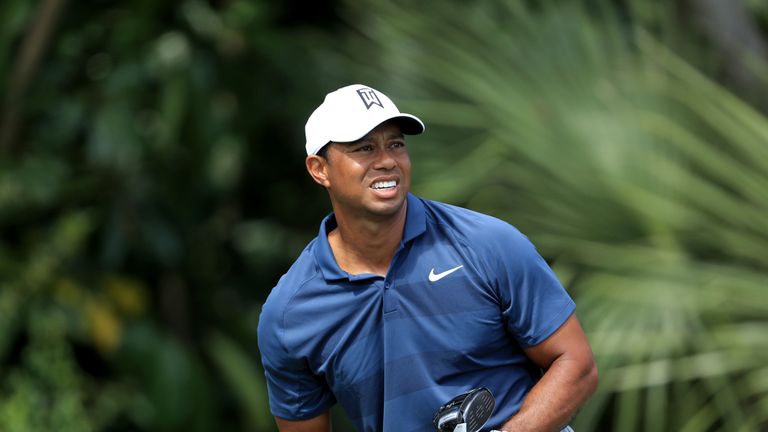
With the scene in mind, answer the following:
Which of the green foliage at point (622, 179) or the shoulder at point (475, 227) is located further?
the green foliage at point (622, 179)

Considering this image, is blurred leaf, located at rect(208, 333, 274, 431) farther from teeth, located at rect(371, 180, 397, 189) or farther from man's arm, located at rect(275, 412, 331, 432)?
teeth, located at rect(371, 180, 397, 189)

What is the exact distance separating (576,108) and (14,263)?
12.7 ft

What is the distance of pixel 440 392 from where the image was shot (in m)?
3.77

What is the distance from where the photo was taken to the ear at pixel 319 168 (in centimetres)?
383

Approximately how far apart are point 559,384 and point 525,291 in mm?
237

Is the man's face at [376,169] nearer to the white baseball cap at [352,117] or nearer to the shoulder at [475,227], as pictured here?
the white baseball cap at [352,117]

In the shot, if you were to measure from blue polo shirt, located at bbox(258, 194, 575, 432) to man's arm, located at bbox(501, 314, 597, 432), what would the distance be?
44mm

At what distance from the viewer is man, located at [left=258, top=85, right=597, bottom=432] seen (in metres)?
3.71

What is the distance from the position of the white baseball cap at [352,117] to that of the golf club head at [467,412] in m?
0.67

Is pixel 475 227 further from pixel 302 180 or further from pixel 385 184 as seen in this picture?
pixel 302 180

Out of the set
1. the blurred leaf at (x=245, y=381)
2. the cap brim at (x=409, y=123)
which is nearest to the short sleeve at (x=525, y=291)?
the cap brim at (x=409, y=123)

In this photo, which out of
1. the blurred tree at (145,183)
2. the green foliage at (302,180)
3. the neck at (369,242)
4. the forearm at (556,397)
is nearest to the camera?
the forearm at (556,397)

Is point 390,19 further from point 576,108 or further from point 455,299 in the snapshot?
point 455,299

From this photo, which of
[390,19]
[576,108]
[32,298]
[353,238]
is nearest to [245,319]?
[32,298]
